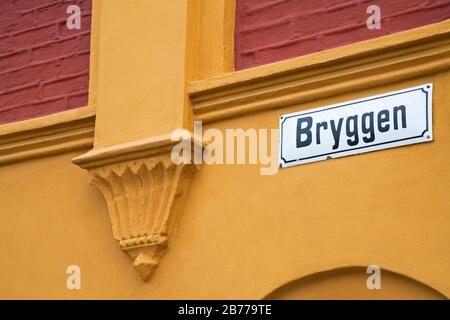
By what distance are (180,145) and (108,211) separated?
0.53 meters

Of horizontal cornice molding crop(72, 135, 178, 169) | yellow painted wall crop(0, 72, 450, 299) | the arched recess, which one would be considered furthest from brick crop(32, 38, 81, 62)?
the arched recess

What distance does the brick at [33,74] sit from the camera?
659 cm

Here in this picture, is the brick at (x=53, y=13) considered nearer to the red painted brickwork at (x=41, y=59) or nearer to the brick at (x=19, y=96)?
the red painted brickwork at (x=41, y=59)

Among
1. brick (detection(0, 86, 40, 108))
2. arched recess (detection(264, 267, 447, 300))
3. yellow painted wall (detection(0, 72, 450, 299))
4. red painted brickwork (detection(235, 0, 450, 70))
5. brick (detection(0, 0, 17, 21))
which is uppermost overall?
brick (detection(0, 0, 17, 21))

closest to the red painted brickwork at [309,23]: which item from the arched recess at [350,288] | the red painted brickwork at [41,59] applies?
the red painted brickwork at [41,59]

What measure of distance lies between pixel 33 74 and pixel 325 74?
1.88 meters

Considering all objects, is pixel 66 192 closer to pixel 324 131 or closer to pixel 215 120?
pixel 215 120

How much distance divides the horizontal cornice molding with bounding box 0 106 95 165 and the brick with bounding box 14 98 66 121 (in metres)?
0.17

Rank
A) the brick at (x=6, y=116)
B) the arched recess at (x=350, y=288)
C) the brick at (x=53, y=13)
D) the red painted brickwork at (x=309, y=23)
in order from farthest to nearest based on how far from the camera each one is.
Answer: the brick at (x=53, y=13)
the brick at (x=6, y=116)
the red painted brickwork at (x=309, y=23)
the arched recess at (x=350, y=288)

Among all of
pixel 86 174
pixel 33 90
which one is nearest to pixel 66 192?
pixel 86 174

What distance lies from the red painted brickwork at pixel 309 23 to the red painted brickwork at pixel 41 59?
38.7 inches

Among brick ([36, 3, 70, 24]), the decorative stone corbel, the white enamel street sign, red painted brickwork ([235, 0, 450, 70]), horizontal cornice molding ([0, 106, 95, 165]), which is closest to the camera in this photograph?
the white enamel street sign

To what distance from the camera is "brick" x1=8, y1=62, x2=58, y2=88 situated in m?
6.59

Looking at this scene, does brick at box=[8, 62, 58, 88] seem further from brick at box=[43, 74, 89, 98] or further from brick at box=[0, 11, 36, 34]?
brick at box=[0, 11, 36, 34]
